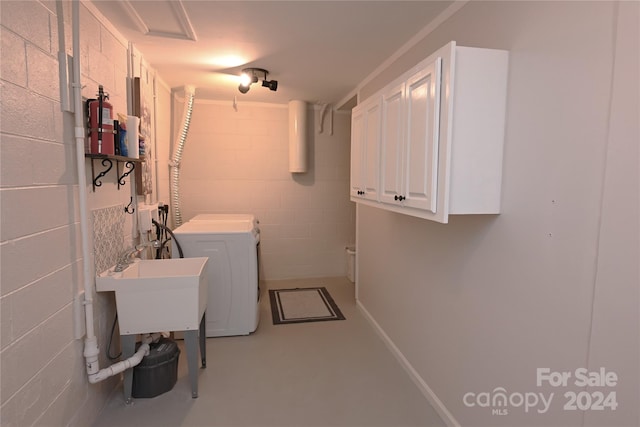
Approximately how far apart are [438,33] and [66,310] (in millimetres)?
2501

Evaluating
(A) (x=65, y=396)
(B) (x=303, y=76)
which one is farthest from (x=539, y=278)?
(B) (x=303, y=76)

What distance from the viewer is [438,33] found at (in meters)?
2.03

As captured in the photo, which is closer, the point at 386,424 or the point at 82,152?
the point at 82,152

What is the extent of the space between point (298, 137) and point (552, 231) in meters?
3.44

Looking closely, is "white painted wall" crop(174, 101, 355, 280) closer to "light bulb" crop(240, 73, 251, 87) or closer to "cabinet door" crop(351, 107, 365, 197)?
"light bulb" crop(240, 73, 251, 87)

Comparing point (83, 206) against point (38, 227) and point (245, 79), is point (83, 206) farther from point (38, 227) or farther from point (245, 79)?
point (245, 79)

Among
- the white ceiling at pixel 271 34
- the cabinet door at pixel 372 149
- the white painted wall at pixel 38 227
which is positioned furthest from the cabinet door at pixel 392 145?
the white painted wall at pixel 38 227

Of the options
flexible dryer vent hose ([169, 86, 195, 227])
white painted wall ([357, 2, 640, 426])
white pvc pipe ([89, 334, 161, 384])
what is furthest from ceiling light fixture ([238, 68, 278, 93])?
white pvc pipe ([89, 334, 161, 384])

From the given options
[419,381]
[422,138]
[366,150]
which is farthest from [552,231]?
[419,381]

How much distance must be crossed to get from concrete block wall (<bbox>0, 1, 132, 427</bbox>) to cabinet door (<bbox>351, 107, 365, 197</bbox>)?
5.51 ft

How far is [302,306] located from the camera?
3762 millimetres

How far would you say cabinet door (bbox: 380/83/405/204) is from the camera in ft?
6.03

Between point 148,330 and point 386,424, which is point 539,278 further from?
point 148,330

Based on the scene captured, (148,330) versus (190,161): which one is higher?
(190,161)
